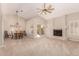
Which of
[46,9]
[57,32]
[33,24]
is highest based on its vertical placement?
[46,9]

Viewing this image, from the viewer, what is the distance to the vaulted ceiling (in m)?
2.36

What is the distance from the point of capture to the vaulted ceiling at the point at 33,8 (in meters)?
2.36

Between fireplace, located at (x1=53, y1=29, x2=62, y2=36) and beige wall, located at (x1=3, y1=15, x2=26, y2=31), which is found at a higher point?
beige wall, located at (x1=3, y1=15, x2=26, y2=31)

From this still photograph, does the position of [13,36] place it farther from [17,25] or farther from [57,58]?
[57,58]

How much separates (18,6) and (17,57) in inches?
35.3

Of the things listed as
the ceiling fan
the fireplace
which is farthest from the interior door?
the ceiling fan

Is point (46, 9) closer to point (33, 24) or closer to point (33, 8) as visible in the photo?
point (33, 8)

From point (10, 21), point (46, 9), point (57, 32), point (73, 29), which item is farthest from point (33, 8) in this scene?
point (73, 29)

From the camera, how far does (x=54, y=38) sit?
2.40 m

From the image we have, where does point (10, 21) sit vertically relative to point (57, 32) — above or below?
above

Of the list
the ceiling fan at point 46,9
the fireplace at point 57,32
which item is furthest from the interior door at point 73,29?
the ceiling fan at point 46,9

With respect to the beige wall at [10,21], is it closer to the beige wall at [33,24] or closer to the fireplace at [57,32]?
the beige wall at [33,24]

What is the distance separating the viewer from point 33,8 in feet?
7.96

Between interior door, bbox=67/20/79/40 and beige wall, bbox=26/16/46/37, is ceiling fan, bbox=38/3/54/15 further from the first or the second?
interior door, bbox=67/20/79/40
